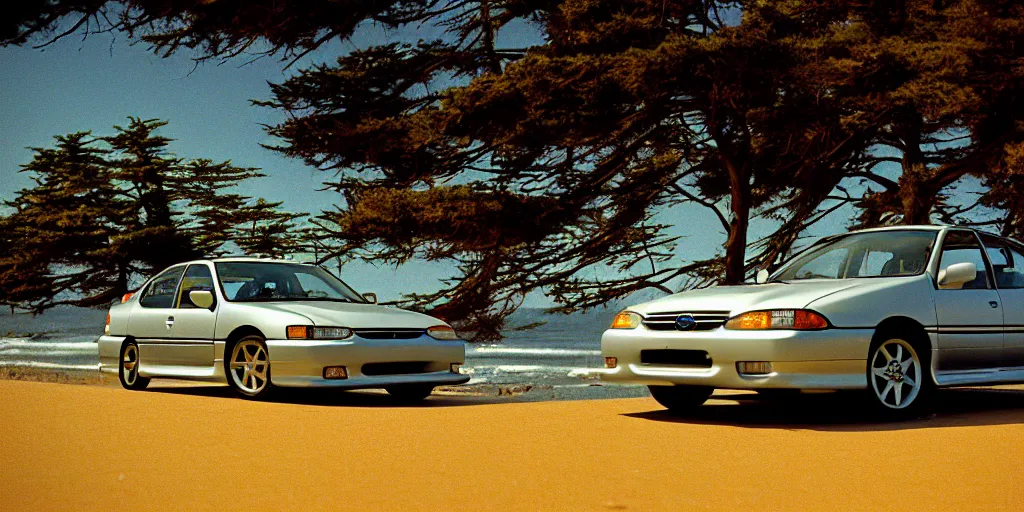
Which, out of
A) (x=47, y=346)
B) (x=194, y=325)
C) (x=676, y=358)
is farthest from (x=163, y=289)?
(x=47, y=346)

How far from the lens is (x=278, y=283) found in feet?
40.9

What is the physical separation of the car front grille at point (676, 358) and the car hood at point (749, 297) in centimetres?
34

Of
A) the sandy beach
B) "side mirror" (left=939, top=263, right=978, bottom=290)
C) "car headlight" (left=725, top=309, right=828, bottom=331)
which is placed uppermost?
"side mirror" (left=939, top=263, right=978, bottom=290)

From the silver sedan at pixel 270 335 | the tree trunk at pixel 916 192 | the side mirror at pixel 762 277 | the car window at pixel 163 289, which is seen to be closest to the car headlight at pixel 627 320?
the side mirror at pixel 762 277

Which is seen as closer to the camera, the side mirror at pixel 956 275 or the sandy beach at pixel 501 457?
the sandy beach at pixel 501 457

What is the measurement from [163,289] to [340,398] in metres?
2.83

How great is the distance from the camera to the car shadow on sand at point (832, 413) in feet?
29.1

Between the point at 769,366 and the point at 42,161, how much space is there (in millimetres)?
61810

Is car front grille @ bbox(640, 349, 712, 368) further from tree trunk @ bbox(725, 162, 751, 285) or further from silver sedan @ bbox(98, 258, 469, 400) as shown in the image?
tree trunk @ bbox(725, 162, 751, 285)

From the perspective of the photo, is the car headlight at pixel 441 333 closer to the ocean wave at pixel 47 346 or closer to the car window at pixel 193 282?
the car window at pixel 193 282

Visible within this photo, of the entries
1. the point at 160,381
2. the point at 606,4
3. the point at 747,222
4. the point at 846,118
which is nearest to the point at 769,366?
the point at 160,381

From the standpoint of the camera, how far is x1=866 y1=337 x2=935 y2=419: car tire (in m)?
8.88

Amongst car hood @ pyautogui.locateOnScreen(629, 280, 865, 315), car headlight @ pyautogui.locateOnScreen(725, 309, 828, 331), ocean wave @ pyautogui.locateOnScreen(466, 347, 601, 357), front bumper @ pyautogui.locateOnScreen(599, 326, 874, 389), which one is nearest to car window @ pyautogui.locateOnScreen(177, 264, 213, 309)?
car hood @ pyautogui.locateOnScreen(629, 280, 865, 315)

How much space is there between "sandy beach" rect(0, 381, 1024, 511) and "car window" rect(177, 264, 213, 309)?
192 cm
